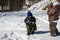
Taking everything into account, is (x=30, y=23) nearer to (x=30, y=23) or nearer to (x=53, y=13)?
(x=30, y=23)

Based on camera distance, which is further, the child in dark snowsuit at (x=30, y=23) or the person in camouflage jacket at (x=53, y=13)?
the child in dark snowsuit at (x=30, y=23)

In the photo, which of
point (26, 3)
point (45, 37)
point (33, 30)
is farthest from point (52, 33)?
point (26, 3)

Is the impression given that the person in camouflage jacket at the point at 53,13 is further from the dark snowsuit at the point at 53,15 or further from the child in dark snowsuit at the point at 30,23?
the child in dark snowsuit at the point at 30,23

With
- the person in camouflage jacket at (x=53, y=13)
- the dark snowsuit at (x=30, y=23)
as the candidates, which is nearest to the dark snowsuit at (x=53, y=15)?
the person in camouflage jacket at (x=53, y=13)

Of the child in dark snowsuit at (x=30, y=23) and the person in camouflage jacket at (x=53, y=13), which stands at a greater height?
the person in camouflage jacket at (x=53, y=13)

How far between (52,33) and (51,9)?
1.15 meters

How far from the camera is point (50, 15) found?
1442 centimetres

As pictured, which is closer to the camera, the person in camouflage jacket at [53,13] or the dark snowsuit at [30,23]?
the person in camouflage jacket at [53,13]

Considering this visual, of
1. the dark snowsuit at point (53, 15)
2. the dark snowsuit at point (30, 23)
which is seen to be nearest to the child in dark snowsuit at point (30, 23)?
the dark snowsuit at point (30, 23)

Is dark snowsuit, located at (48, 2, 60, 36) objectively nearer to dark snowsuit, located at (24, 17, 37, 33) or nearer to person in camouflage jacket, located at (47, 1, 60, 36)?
person in camouflage jacket, located at (47, 1, 60, 36)

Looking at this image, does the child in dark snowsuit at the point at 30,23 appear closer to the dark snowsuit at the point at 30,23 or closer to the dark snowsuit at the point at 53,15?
the dark snowsuit at the point at 30,23

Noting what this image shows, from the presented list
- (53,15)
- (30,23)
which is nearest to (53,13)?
(53,15)

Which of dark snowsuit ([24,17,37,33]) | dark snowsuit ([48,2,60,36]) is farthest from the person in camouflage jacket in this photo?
dark snowsuit ([24,17,37,33])

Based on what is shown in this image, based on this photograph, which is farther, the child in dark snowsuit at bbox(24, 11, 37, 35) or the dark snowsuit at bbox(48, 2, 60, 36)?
the child in dark snowsuit at bbox(24, 11, 37, 35)
